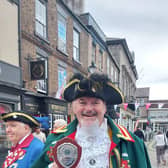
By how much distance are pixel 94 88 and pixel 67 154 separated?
0.56 metres

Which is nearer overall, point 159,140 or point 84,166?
point 84,166

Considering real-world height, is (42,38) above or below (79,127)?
above

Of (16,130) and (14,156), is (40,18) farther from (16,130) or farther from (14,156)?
(14,156)

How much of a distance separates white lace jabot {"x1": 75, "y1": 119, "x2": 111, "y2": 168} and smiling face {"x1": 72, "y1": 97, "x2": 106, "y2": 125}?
99mm

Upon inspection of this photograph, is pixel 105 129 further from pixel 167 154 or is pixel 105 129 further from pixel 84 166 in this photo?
pixel 167 154

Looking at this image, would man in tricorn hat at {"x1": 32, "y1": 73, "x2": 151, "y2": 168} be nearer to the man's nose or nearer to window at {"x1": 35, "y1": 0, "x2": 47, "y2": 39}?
the man's nose

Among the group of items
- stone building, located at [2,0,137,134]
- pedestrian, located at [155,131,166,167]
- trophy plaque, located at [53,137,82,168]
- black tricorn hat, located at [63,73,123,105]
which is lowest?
pedestrian, located at [155,131,166,167]

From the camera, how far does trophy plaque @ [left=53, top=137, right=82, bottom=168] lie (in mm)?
1333

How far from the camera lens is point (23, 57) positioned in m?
7.89

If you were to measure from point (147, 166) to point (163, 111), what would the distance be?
47381 millimetres

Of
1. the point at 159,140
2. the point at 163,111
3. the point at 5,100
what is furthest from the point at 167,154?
the point at 163,111

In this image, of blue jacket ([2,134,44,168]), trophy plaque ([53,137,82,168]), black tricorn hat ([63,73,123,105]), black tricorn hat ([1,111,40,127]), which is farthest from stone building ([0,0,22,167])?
trophy plaque ([53,137,82,168])

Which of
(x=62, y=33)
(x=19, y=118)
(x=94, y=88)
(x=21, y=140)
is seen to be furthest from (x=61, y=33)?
(x=94, y=88)

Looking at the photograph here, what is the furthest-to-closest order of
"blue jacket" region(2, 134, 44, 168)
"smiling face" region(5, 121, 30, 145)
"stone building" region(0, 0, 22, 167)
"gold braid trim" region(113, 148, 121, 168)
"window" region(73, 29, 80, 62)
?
"window" region(73, 29, 80, 62)
"stone building" region(0, 0, 22, 167)
"smiling face" region(5, 121, 30, 145)
"blue jacket" region(2, 134, 44, 168)
"gold braid trim" region(113, 148, 121, 168)
